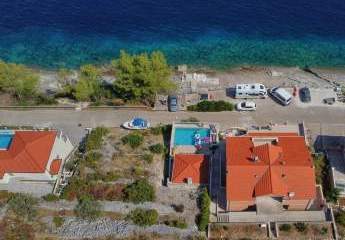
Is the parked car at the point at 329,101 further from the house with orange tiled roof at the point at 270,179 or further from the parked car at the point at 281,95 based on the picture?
the house with orange tiled roof at the point at 270,179

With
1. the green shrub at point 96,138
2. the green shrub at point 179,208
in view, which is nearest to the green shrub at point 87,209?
the green shrub at point 96,138

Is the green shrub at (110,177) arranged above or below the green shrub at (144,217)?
above

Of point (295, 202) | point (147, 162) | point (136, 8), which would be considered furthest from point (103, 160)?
point (136, 8)

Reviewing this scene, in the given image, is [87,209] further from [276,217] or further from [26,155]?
[276,217]

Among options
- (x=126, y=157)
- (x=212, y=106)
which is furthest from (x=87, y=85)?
(x=212, y=106)

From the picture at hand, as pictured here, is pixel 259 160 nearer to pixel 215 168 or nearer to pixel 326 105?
pixel 215 168

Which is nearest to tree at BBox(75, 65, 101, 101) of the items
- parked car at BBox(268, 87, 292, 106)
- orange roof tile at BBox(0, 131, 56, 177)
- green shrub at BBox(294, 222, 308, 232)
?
orange roof tile at BBox(0, 131, 56, 177)
